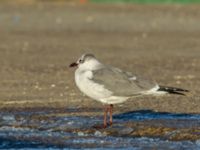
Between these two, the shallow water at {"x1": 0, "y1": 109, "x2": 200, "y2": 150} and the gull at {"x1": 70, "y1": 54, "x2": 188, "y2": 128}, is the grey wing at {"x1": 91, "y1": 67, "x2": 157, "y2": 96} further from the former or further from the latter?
the shallow water at {"x1": 0, "y1": 109, "x2": 200, "y2": 150}

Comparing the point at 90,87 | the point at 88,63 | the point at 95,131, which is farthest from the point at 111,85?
the point at 95,131

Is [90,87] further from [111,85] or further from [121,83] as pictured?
[121,83]

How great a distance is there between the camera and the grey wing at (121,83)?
11.2m

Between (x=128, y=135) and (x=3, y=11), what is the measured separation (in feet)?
76.2

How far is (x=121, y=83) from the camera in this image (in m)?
11.3

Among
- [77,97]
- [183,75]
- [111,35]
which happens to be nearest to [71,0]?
[111,35]

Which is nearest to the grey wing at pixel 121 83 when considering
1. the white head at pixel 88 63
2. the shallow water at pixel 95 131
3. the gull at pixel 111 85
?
the gull at pixel 111 85

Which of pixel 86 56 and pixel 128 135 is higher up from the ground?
pixel 86 56

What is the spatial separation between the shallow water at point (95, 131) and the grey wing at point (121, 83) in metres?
0.41

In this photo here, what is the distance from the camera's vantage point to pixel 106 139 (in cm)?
1083

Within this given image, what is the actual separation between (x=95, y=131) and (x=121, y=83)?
0.61 metres

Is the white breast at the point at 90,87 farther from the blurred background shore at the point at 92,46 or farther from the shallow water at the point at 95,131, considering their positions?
the blurred background shore at the point at 92,46

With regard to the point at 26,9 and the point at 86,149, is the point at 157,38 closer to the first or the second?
the point at 26,9

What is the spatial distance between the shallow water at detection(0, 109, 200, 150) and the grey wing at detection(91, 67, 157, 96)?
1.35ft
